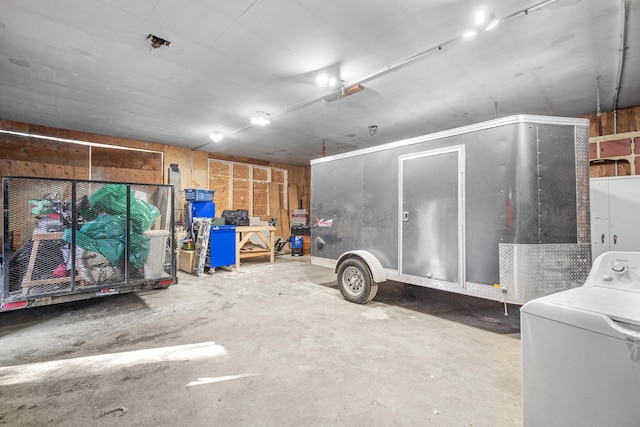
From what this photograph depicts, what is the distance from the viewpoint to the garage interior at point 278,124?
6.89 ft

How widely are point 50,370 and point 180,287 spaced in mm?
2813

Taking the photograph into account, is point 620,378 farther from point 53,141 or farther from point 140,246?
point 53,141

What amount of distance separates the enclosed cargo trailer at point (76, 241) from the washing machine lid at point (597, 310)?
428 centimetres

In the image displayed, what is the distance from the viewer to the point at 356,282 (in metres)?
4.24

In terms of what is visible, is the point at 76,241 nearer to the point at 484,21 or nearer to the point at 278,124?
the point at 278,124

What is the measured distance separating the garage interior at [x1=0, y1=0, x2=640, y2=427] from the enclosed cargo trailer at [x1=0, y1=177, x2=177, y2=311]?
0.17ft

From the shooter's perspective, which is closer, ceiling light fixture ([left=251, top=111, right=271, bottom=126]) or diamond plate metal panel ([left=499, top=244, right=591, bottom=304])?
diamond plate metal panel ([left=499, top=244, right=591, bottom=304])

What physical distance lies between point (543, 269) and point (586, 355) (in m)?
1.91

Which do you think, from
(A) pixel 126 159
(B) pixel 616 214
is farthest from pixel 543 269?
(A) pixel 126 159

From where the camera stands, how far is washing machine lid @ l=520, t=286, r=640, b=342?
1107mm

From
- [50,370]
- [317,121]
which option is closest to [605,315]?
[50,370]

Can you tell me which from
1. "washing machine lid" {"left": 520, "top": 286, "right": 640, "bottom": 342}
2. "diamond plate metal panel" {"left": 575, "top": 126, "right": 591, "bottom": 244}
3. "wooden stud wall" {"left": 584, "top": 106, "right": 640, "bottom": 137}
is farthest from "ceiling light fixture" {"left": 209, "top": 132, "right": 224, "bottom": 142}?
"wooden stud wall" {"left": 584, "top": 106, "right": 640, "bottom": 137}

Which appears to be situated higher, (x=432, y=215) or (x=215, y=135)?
(x=215, y=135)

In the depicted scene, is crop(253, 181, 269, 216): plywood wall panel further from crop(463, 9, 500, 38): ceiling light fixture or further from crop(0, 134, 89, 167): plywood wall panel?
crop(463, 9, 500, 38): ceiling light fixture
